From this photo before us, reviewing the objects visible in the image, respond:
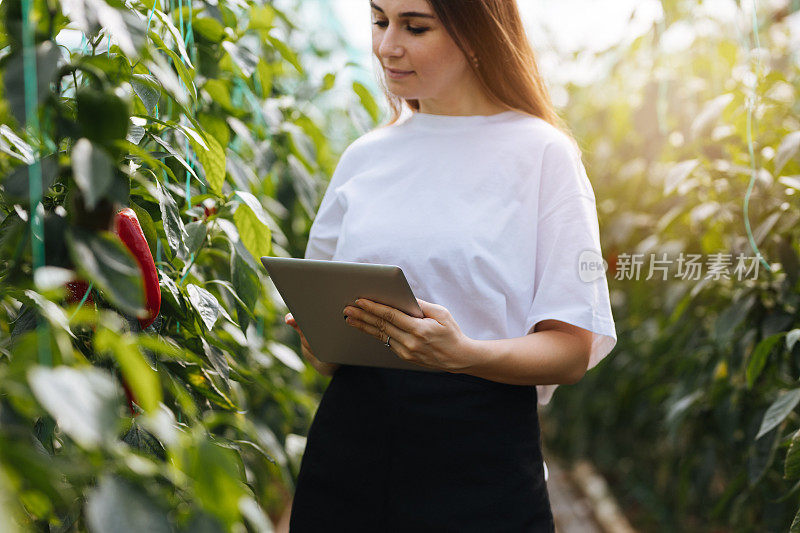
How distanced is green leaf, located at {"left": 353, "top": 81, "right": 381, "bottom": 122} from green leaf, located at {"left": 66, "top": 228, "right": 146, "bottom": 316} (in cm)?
104

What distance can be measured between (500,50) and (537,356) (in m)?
0.45

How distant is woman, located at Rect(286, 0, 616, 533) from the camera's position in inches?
42.3

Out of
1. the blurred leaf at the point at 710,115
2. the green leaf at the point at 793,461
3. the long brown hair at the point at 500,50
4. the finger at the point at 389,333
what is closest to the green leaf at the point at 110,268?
the finger at the point at 389,333

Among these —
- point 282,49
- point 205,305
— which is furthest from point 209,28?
point 205,305

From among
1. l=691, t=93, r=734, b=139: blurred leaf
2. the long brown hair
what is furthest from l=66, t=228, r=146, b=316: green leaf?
l=691, t=93, r=734, b=139: blurred leaf

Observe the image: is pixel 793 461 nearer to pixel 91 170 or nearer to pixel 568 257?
Answer: pixel 568 257

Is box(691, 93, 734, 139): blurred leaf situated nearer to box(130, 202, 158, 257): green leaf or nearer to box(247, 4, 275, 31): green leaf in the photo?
box(247, 4, 275, 31): green leaf

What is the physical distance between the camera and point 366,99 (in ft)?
5.18

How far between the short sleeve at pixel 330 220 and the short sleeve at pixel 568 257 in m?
0.32

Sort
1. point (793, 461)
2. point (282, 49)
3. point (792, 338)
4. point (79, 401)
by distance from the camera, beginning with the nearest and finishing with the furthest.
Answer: point (79, 401)
point (793, 461)
point (792, 338)
point (282, 49)

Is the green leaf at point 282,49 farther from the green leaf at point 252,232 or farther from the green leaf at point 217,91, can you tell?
the green leaf at point 252,232

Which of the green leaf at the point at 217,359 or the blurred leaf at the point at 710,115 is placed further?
the blurred leaf at the point at 710,115

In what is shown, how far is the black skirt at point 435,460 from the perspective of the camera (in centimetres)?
108

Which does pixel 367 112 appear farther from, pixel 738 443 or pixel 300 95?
pixel 738 443
